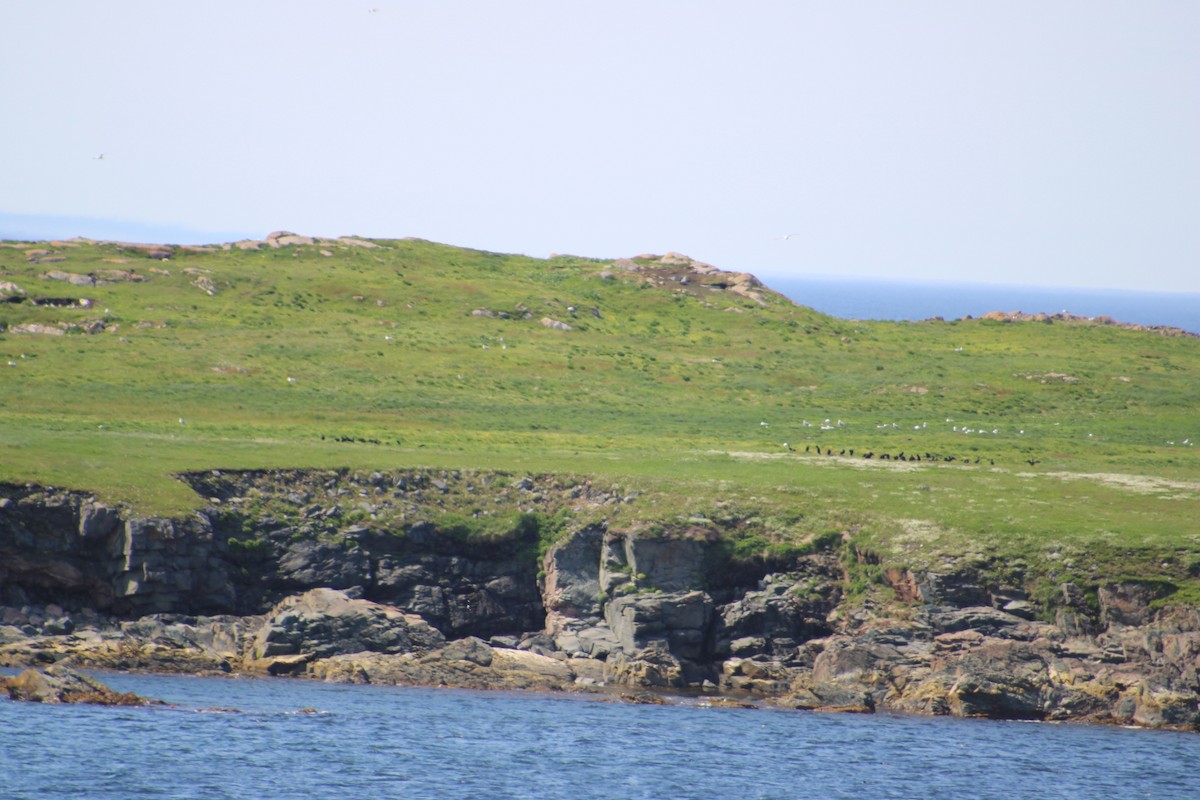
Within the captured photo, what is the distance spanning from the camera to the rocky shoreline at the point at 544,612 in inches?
2174

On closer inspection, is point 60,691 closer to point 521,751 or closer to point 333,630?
point 333,630

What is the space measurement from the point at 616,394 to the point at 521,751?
56.8 meters

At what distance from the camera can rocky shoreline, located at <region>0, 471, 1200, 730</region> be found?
55.2 metres

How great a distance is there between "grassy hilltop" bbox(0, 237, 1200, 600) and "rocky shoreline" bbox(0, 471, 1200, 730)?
6.07ft

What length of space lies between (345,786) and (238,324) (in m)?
76.3

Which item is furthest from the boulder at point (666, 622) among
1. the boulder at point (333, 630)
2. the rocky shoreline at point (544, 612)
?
the boulder at point (333, 630)

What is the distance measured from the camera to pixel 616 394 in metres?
103

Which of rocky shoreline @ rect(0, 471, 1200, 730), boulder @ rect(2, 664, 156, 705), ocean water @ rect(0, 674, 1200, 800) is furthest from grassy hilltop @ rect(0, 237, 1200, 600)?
boulder @ rect(2, 664, 156, 705)

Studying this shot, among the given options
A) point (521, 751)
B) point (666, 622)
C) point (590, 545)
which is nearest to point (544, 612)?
point (590, 545)

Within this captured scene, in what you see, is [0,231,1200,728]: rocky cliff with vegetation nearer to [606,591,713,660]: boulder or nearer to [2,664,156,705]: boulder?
[606,591,713,660]: boulder

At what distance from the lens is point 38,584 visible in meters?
58.4

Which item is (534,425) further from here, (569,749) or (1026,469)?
(569,749)

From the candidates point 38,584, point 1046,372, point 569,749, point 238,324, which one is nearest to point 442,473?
point 38,584

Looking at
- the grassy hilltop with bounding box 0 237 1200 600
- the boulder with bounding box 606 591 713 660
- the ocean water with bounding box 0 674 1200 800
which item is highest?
the grassy hilltop with bounding box 0 237 1200 600
